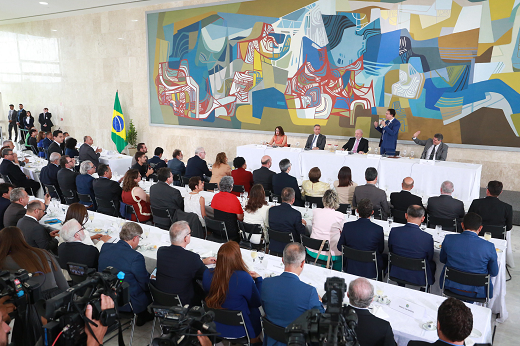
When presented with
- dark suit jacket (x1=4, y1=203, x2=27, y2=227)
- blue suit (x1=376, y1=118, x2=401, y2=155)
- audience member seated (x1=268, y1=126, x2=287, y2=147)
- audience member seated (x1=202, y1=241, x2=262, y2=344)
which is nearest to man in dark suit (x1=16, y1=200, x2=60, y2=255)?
dark suit jacket (x1=4, y1=203, x2=27, y2=227)

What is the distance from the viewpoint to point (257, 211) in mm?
4816

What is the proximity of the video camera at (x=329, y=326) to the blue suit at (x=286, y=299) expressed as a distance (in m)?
0.72

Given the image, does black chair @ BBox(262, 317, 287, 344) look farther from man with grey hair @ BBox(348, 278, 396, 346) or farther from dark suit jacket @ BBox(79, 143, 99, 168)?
dark suit jacket @ BBox(79, 143, 99, 168)

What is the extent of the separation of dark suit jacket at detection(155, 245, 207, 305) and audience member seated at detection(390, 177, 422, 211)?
3.25 meters

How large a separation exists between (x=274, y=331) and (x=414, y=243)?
1.92 m

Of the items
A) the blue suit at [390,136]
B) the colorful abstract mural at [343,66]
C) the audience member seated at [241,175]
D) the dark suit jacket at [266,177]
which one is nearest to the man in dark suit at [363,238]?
the dark suit jacket at [266,177]

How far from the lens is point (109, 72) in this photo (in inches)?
560

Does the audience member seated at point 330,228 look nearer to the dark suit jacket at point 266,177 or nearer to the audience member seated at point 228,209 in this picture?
the audience member seated at point 228,209

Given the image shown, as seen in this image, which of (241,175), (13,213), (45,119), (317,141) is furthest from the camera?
(45,119)

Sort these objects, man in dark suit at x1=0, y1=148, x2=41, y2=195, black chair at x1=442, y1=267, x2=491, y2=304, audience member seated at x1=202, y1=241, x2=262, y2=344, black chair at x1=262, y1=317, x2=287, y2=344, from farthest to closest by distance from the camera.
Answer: man in dark suit at x1=0, y1=148, x2=41, y2=195 → black chair at x1=442, y1=267, x2=491, y2=304 → audience member seated at x1=202, y1=241, x2=262, y2=344 → black chair at x1=262, y1=317, x2=287, y2=344

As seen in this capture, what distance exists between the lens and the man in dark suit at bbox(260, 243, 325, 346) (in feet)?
8.53

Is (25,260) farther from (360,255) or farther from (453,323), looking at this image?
(453,323)

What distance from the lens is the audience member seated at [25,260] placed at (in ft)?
10.4

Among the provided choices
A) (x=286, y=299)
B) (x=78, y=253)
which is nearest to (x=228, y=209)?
(x=78, y=253)
